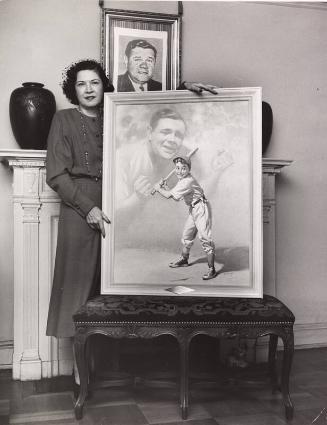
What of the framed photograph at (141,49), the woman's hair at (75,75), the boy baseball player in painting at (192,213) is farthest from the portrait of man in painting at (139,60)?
the boy baseball player in painting at (192,213)

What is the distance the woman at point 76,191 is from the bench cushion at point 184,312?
349 mm

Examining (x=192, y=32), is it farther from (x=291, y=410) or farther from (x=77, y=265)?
(x=291, y=410)

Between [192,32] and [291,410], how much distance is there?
2.59 metres

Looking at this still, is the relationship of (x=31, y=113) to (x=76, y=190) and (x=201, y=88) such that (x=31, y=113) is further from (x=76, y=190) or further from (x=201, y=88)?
Result: (x=201, y=88)

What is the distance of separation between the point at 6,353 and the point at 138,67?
83.7 inches

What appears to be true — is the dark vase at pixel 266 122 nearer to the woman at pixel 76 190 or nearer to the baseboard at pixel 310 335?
the woman at pixel 76 190

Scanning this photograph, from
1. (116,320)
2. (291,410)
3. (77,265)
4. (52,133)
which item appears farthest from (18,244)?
(291,410)

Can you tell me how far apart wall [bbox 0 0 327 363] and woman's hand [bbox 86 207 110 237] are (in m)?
0.87

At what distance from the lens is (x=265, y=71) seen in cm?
397

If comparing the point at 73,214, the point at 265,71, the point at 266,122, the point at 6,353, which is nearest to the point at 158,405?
the point at 73,214

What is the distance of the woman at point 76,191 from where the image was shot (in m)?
2.96

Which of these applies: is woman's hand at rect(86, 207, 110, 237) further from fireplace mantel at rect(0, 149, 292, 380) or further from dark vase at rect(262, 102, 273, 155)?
dark vase at rect(262, 102, 273, 155)

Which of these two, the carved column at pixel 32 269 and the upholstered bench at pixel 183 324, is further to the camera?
Answer: the carved column at pixel 32 269

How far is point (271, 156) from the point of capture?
4020 millimetres
